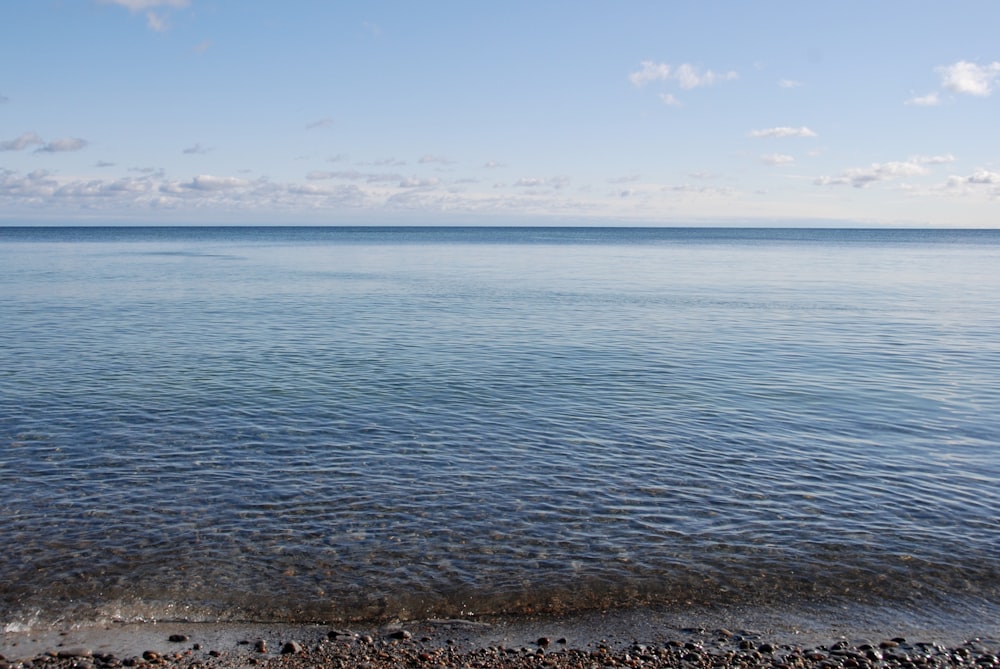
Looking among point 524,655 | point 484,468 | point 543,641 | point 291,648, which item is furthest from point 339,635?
point 484,468

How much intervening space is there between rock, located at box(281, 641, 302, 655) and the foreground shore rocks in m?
0.01

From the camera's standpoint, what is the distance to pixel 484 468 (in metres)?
16.1

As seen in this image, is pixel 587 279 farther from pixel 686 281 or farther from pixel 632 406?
pixel 632 406

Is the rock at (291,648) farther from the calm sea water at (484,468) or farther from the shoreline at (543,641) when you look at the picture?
the calm sea water at (484,468)

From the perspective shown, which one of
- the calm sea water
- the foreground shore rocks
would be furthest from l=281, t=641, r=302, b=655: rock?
the calm sea water

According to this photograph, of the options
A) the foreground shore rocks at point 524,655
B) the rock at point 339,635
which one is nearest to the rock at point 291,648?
the foreground shore rocks at point 524,655

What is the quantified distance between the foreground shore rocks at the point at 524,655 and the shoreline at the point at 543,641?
0.6 inches

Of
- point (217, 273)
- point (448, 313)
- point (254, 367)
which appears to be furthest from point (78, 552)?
point (217, 273)

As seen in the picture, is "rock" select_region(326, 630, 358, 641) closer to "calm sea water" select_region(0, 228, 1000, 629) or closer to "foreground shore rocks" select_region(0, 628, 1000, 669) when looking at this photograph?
"foreground shore rocks" select_region(0, 628, 1000, 669)

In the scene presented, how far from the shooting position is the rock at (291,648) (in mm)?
9281

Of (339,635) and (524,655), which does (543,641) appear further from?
(339,635)

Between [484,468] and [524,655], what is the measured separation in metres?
6.99

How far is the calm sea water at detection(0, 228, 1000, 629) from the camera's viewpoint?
1121cm

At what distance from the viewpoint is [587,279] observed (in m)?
66.7
